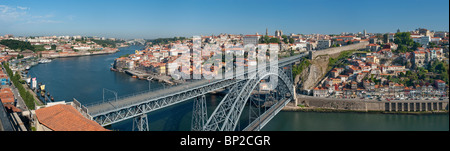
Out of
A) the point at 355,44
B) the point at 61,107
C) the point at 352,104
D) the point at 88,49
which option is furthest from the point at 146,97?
the point at 88,49

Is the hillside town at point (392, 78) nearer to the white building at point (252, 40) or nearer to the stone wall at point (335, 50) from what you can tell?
the stone wall at point (335, 50)

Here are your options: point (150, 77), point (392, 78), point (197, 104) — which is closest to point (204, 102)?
point (197, 104)

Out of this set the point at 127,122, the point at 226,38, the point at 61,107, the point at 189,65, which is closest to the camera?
the point at 61,107

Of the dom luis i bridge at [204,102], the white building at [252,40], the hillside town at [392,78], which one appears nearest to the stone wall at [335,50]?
the hillside town at [392,78]

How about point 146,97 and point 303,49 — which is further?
point 303,49

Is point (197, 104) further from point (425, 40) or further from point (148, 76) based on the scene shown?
point (425, 40)
